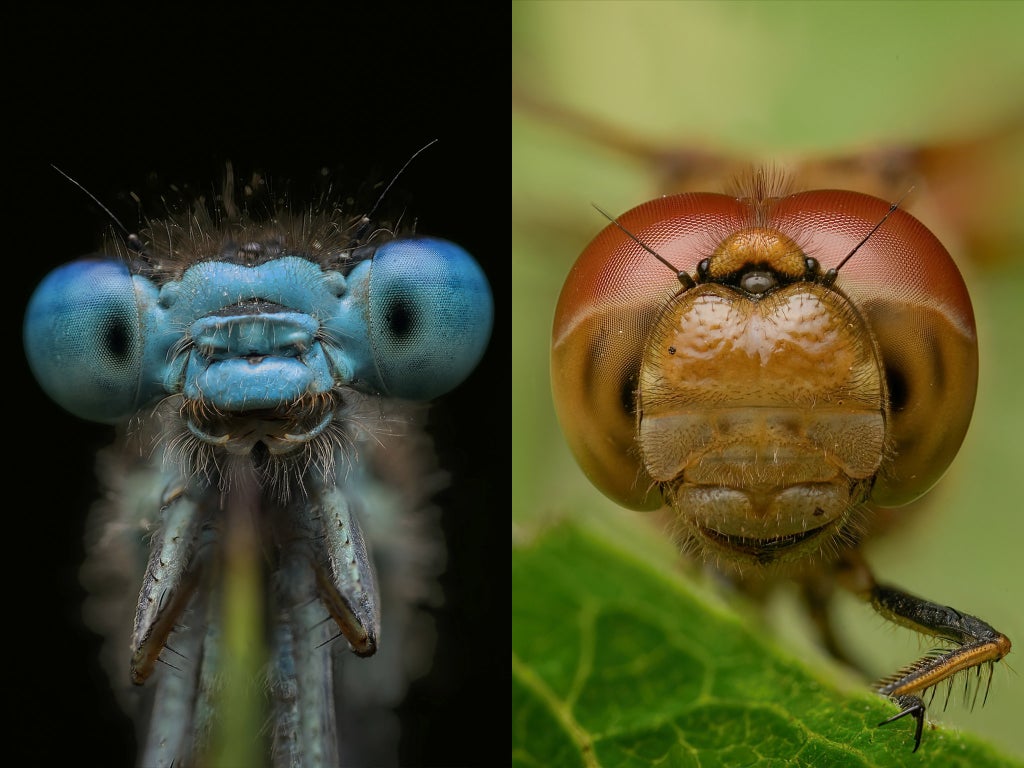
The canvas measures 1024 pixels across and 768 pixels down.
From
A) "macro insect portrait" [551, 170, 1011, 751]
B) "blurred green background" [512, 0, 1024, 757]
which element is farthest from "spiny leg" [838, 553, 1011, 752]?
"blurred green background" [512, 0, 1024, 757]

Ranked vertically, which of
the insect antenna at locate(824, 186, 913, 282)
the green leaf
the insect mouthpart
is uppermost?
the insect antenna at locate(824, 186, 913, 282)

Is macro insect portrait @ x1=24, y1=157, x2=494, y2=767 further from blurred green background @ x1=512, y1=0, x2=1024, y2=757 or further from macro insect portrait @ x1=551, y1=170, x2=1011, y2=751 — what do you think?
blurred green background @ x1=512, y1=0, x2=1024, y2=757

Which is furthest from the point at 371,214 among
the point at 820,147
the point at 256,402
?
the point at 820,147

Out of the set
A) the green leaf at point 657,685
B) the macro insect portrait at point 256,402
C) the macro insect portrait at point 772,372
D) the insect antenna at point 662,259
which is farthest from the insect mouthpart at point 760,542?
the macro insect portrait at point 256,402

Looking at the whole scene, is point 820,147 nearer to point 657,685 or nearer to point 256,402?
point 657,685

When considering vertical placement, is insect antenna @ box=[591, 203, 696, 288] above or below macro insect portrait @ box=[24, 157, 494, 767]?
above

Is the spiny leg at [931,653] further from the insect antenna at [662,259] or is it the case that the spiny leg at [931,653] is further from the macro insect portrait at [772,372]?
the insect antenna at [662,259]

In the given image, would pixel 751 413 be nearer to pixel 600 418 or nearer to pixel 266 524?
pixel 600 418
